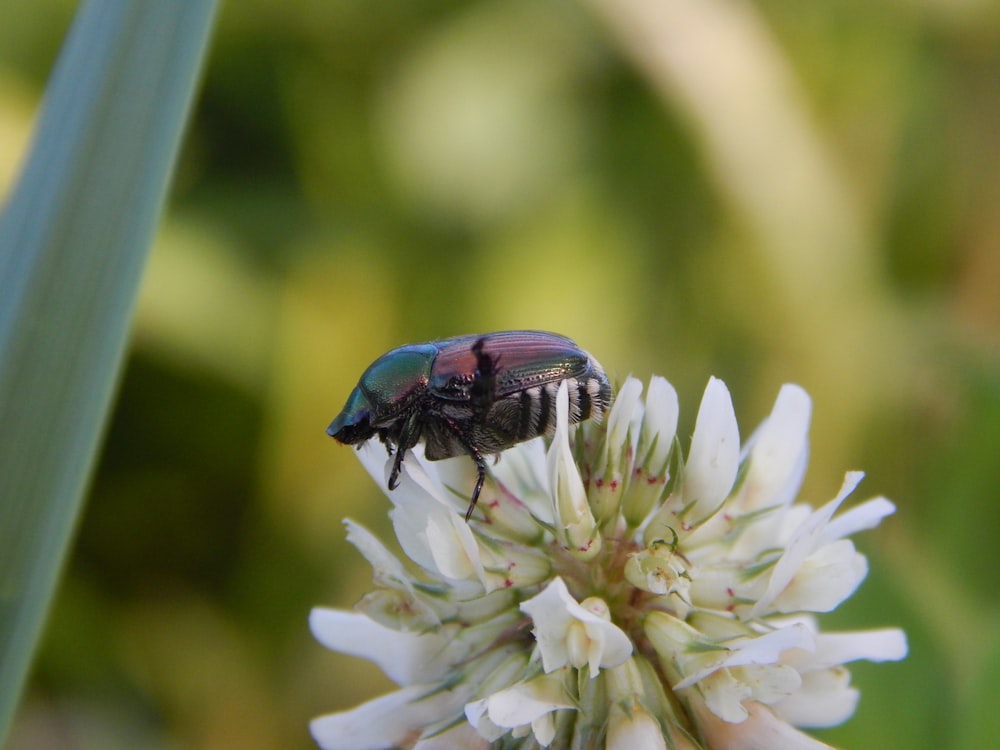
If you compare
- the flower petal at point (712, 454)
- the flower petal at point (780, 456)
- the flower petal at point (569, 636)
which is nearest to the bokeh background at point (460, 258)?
the flower petal at point (780, 456)

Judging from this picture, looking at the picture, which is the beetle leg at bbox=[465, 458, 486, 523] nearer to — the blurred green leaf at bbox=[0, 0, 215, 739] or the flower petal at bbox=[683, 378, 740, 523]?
the flower petal at bbox=[683, 378, 740, 523]

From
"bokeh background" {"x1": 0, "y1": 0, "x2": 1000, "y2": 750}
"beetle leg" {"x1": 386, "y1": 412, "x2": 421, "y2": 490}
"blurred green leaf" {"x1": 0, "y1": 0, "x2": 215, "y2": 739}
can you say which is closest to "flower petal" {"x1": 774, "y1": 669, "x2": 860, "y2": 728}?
"beetle leg" {"x1": 386, "y1": 412, "x2": 421, "y2": 490}

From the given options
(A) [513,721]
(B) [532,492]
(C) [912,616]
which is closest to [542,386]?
(B) [532,492]

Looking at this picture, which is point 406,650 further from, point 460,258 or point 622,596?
point 460,258

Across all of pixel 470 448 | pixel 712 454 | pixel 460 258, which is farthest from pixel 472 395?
pixel 460 258

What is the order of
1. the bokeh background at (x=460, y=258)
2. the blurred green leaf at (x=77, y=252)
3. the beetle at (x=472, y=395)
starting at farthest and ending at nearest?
the bokeh background at (x=460, y=258) < the beetle at (x=472, y=395) < the blurred green leaf at (x=77, y=252)

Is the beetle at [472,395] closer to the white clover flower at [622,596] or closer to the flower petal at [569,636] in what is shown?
the white clover flower at [622,596]
